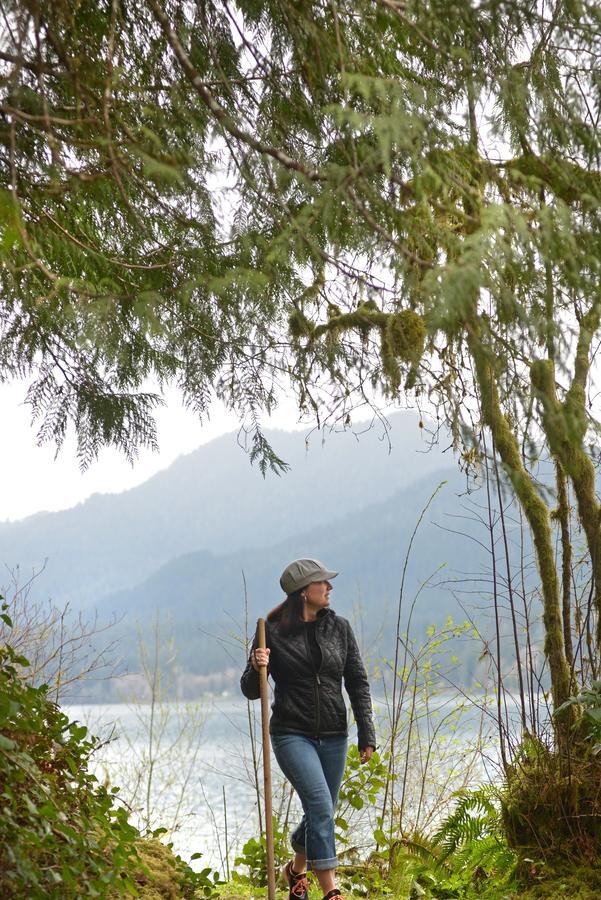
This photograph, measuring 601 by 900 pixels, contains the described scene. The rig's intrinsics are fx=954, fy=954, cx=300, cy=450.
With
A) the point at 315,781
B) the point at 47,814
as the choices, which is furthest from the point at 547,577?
the point at 47,814

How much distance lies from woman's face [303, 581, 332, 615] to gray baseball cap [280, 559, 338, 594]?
0.09 feet

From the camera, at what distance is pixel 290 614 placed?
151 inches

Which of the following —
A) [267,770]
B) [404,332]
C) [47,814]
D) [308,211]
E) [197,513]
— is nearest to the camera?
[308,211]

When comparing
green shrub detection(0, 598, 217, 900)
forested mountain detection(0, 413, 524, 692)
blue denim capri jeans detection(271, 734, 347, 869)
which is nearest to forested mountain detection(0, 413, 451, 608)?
forested mountain detection(0, 413, 524, 692)

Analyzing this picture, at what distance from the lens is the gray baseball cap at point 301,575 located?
3.74m

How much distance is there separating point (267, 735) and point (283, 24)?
2479 mm

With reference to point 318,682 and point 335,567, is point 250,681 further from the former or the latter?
point 335,567

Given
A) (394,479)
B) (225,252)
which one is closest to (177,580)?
(394,479)

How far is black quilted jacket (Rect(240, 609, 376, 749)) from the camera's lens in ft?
12.0

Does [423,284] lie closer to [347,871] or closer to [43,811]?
[43,811]

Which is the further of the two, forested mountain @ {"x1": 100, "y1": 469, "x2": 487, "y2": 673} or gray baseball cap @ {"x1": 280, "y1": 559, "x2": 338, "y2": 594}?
forested mountain @ {"x1": 100, "y1": 469, "x2": 487, "y2": 673}

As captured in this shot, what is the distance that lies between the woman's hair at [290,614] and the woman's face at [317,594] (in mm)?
39

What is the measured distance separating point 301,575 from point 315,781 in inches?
30.3

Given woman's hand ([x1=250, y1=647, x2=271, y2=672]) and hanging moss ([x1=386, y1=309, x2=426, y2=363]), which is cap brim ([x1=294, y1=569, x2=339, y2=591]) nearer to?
woman's hand ([x1=250, y1=647, x2=271, y2=672])
